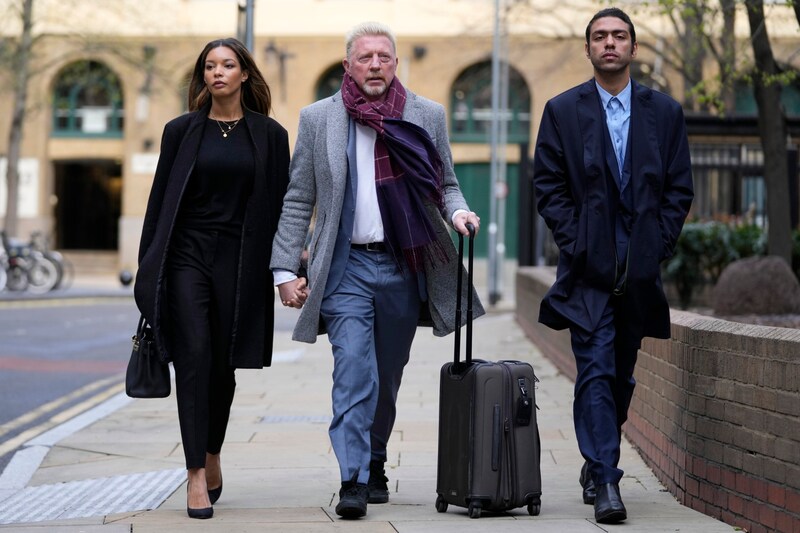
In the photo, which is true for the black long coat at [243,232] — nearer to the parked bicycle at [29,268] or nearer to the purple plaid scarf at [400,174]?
the purple plaid scarf at [400,174]

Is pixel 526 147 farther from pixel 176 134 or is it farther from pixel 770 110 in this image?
pixel 176 134

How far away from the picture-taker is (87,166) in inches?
1928

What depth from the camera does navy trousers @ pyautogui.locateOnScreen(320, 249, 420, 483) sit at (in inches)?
236

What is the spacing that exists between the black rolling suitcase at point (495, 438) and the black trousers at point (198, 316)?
105cm

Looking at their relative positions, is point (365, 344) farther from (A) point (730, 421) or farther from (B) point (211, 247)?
(A) point (730, 421)

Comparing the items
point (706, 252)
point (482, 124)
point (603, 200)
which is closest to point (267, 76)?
point (482, 124)

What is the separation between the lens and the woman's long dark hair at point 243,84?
630cm

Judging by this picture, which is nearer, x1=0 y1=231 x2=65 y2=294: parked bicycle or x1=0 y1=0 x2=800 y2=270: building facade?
x1=0 y1=231 x2=65 y2=294: parked bicycle

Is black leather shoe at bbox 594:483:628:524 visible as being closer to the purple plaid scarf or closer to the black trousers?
the purple plaid scarf

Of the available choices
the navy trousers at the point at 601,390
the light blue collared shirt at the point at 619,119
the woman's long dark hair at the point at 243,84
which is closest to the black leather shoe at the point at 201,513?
the navy trousers at the point at 601,390

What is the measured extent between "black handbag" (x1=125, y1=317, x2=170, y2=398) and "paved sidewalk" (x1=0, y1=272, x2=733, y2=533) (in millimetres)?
523

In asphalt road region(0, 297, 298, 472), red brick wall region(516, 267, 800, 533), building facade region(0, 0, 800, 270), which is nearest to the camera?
red brick wall region(516, 267, 800, 533)

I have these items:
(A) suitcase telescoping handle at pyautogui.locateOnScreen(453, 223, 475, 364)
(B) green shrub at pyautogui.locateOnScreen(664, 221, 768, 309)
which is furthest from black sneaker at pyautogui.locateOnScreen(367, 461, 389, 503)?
(B) green shrub at pyautogui.locateOnScreen(664, 221, 768, 309)

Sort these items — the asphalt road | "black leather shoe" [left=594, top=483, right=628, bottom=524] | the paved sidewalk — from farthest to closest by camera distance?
the asphalt road
the paved sidewalk
"black leather shoe" [left=594, top=483, right=628, bottom=524]
